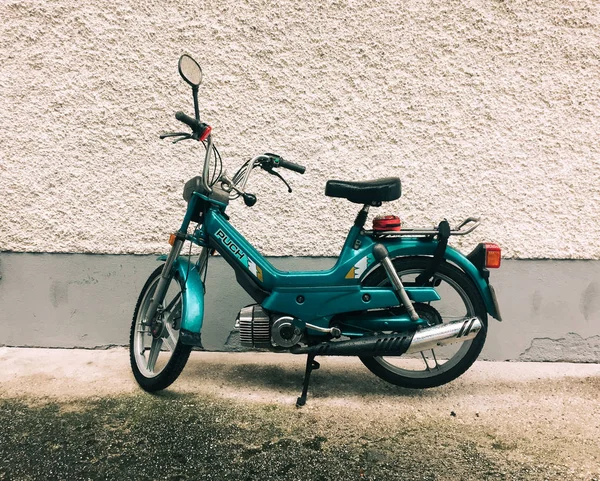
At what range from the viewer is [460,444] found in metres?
2.23

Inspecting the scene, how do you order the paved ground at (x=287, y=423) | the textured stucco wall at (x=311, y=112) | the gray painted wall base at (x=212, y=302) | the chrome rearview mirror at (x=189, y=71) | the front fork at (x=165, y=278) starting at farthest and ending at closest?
the gray painted wall base at (x=212, y=302)
the textured stucco wall at (x=311, y=112)
the front fork at (x=165, y=278)
the chrome rearview mirror at (x=189, y=71)
the paved ground at (x=287, y=423)

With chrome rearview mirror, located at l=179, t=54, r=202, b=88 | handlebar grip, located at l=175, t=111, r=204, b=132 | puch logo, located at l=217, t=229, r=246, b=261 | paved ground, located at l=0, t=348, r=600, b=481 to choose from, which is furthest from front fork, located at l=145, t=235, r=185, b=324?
chrome rearview mirror, located at l=179, t=54, r=202, b=88

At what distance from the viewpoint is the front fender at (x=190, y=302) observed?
2.54m

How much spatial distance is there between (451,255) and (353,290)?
577mm

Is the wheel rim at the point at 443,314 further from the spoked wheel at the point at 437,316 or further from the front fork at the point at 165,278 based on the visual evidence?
the front fork at the point at 165,278

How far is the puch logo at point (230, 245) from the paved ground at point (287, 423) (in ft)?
2.58

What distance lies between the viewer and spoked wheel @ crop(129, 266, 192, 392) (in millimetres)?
2646

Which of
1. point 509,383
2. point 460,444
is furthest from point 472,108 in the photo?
point 460,444

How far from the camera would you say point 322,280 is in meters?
2.67

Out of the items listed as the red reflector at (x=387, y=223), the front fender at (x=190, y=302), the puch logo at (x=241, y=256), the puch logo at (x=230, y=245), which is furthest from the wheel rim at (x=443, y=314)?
the front fender at (x=190, y=302)

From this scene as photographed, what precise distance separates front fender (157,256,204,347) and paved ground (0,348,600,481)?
385 mm

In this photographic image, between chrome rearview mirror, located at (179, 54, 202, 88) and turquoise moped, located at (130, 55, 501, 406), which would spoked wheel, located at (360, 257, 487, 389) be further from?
chrome rearview mirror, located at (179, 54, 202, 88)

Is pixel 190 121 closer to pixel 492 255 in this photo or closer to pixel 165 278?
pixel 165 278

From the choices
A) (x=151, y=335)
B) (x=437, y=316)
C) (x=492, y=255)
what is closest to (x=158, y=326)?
(x=151, y=335)
